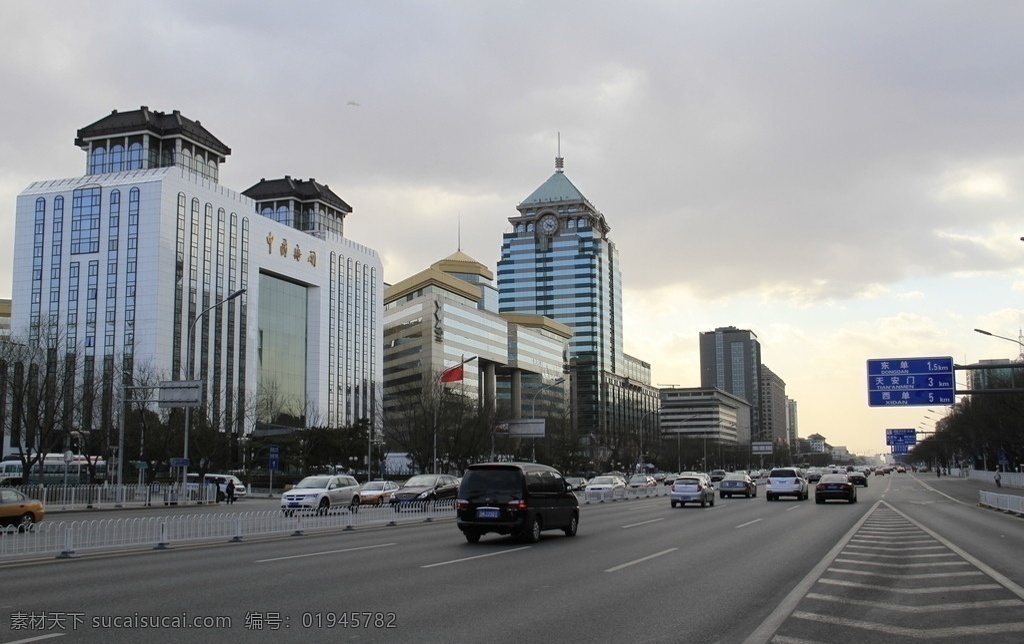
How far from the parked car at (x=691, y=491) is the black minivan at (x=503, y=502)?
19.0 meters

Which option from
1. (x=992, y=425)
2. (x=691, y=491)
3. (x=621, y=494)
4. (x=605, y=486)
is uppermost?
(x=992, y=425)

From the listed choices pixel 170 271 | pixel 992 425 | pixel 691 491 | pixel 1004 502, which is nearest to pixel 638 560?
pixel 691 491

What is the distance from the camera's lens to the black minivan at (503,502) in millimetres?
20516

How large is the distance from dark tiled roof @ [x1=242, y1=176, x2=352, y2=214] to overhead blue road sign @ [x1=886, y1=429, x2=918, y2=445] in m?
86.1

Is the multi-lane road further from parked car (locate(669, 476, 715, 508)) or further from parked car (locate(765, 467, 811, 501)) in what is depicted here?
parked car (locate(765, 467, 811, 501))

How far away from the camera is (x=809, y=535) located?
22.5 metres

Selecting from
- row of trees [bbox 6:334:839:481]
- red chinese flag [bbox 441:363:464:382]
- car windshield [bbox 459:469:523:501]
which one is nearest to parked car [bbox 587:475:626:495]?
row of trees [bbox 6:334:839:481]

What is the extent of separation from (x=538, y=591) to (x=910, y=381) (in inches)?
1205

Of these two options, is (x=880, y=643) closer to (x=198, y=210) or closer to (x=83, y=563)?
(x=83, y=563)

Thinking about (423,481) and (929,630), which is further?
(423,481)

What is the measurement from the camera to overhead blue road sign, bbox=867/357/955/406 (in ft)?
122

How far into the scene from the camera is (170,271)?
101 metres

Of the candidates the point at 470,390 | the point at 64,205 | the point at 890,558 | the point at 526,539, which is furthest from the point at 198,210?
the point at 890,558

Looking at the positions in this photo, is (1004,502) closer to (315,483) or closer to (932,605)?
(315,483)
